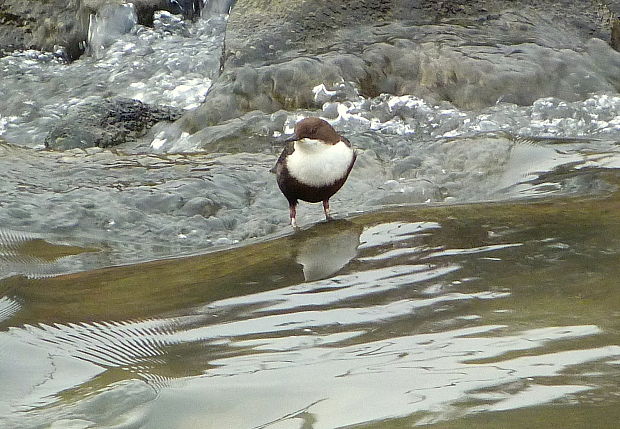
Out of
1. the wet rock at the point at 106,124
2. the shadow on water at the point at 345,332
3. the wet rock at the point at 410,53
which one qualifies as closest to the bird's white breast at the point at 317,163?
the shadow on water at the point at 345,332

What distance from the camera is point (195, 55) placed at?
9.82m

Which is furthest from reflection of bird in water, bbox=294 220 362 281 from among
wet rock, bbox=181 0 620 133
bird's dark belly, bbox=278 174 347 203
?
wet rock, bbox=181 0 620 133

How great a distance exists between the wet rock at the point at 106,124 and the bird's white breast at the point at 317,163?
2.86 meters

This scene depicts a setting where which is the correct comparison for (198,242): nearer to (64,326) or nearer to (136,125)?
(64,326)

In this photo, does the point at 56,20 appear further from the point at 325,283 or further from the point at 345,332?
the point at 345,332

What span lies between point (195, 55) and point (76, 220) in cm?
499

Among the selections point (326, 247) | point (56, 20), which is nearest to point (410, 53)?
point (326, 247)

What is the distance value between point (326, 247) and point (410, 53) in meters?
3.75

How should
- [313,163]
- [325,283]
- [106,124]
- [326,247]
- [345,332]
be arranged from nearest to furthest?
1. [345,332]
2. [325,283]
3. [326,247]
4. [313,163]
5. [106,124]

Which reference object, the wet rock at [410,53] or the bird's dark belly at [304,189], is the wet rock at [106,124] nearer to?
the wet rock at [410,53]

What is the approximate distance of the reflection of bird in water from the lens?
3732 mm

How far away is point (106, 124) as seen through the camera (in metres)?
7.53

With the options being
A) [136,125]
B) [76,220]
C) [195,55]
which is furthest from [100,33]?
[76,220]

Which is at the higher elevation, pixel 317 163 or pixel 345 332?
pixel 317 163
